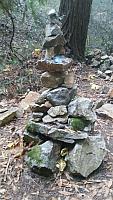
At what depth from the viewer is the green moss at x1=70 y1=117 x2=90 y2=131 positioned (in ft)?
10.6

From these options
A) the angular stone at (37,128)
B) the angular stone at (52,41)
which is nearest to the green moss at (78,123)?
the angular stone at (37,128)

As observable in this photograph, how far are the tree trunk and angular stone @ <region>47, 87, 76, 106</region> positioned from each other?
2.68m

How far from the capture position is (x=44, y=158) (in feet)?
9.96

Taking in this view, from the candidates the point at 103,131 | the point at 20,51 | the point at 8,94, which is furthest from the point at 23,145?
the point at 20,51

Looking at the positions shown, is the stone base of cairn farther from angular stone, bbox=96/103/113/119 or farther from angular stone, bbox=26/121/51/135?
angular stone, bbox=96/103/113/119

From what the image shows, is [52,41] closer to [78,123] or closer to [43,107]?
[43,107]

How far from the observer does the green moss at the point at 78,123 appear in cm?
323

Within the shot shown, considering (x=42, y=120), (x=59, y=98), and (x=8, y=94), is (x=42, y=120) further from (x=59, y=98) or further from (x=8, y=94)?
(x=8, y=94)

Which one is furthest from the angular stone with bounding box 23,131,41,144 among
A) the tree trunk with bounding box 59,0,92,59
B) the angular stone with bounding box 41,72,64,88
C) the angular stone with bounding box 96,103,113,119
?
the tree trunk with bounding box 59,0,92,59

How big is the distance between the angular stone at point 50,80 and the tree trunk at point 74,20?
261 centimetres

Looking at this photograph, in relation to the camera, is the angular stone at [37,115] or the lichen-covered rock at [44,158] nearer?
the lichen-covered rock at [44,158]

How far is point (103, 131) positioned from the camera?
3.73 meters

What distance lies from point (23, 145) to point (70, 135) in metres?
0.49

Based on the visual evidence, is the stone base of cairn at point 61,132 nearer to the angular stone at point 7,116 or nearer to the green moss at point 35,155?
the green moss at point 35,155
